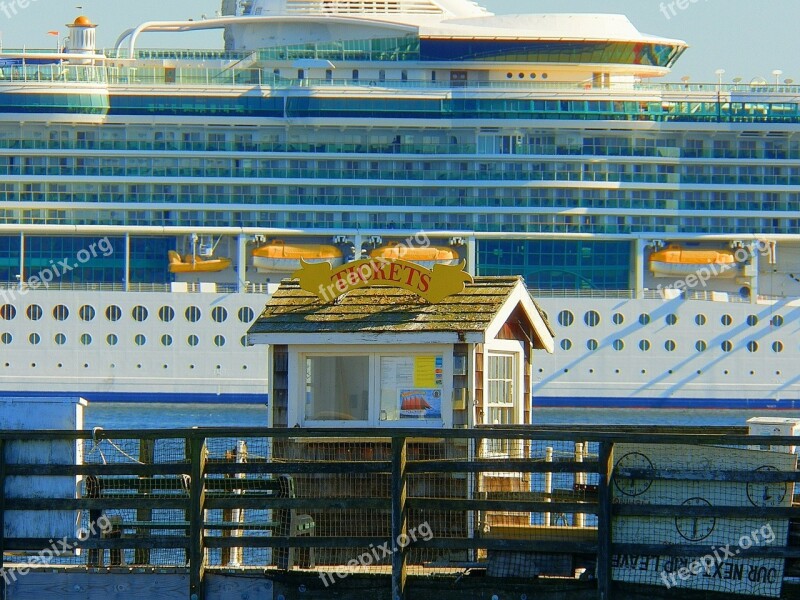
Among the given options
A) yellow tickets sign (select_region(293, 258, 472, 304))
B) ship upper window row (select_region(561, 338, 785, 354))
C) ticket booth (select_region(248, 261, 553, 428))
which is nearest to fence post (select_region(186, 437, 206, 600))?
ticket booth (select_region(248, 261, 553, 428))

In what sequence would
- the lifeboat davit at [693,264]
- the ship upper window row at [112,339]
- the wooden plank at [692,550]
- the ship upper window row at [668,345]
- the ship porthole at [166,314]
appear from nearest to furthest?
the wooden plank at [692,550], the ship upper window row at [112,339], the ship porthole at [166,314], the ship upper window row at [668,345], the lifeboat davit at [693,264]

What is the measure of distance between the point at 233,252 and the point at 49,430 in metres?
29.6

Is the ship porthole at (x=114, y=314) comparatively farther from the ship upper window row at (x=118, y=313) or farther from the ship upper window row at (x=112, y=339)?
the ship upper window row at (x=112, y=339)

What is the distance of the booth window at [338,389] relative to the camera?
1012cm

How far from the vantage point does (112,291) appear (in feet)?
120

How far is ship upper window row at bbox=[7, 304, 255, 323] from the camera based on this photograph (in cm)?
3581

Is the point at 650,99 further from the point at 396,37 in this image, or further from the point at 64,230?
the point at 64,230

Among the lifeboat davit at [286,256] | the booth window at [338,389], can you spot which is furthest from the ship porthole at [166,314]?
the booth window at [338,389]

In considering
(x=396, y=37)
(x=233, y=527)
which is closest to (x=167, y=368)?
(x=396, y=37)

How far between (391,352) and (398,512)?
1624 millimetres

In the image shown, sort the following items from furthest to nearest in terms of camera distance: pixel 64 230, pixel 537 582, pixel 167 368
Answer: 1. pixel 64 230
2. pixel 167 368
3. pixel 537 582

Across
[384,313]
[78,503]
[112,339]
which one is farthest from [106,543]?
[112,339]

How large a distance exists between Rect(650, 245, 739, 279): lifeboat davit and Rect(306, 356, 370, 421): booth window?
28.6 m

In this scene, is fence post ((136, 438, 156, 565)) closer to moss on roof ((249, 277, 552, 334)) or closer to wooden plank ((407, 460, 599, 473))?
moss on roof ((249, 277, 552, 334))
